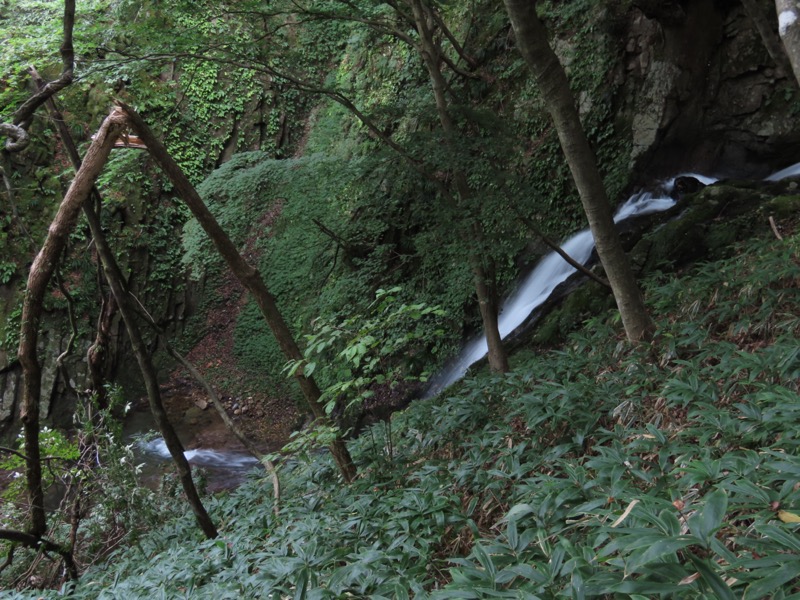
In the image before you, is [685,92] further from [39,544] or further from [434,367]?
[39,544]

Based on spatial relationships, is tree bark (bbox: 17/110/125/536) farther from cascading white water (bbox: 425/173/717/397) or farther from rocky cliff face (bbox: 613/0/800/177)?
rocky cliff face (bbox: 613/0/800/177)

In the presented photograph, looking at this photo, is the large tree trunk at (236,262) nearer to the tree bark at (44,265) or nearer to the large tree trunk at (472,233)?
the tree bark at (44,265)

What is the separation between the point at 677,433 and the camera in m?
2.77

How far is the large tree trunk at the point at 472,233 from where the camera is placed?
212 inches

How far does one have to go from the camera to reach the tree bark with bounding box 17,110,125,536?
367 centimetres

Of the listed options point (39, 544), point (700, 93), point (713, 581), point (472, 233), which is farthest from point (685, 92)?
point (39, 544)

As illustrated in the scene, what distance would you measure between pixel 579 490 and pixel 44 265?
353 centimetres

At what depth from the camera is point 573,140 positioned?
361cm

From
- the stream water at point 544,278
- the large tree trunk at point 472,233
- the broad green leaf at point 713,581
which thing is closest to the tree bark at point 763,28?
the stream water at point 544,278

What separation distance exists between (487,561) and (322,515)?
1631 mm

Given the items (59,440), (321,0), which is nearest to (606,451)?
(59,440)

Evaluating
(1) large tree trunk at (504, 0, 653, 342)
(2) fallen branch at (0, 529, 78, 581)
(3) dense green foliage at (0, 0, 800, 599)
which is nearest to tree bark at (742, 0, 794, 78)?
(3) dense green foliage at (0, 0, 800, 599)

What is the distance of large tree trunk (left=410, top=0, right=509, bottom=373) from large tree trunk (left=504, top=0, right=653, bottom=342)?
1.62 metres

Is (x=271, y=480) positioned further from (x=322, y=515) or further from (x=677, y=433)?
(x=677, y=433)
